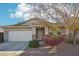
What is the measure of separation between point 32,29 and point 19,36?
460 millimetres

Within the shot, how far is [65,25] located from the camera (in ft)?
29.8

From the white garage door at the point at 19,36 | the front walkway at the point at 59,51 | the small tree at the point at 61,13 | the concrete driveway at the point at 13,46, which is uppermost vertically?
the small tree at the point at 61,13

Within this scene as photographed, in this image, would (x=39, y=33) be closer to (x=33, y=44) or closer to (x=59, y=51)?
(x=33, y=44)

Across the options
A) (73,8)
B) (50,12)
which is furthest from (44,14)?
(73,8)

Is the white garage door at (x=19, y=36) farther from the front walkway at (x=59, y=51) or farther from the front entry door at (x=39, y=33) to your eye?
the front walkway at (x=59, y=51)

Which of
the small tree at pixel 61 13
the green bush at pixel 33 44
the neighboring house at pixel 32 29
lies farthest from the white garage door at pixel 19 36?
the small tree at pixel 61 13

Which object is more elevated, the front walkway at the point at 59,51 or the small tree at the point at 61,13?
the small tree at the point at 61,13

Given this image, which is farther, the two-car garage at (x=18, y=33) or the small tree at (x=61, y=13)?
the two-car garage at (x=18, y=33)

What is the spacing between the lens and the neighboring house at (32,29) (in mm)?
9164

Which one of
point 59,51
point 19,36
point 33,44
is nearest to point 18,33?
point 19,36

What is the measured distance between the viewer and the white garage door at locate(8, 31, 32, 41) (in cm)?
924

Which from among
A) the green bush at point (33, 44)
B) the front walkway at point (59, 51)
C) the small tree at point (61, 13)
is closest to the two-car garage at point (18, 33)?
the green bush at point (33, 44)

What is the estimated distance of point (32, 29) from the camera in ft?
30.2

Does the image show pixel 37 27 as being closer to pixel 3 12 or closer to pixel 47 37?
pixel 47 37
